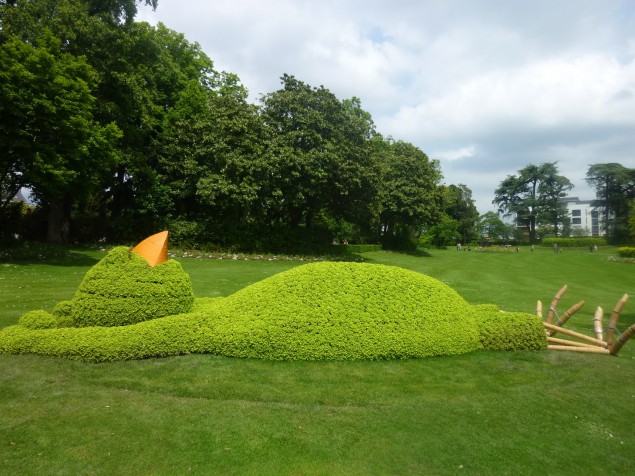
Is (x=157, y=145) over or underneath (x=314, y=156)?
over

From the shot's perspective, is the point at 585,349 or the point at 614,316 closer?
the point at 614,316

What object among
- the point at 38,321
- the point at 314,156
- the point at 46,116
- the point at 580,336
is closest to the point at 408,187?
the point at 314,156

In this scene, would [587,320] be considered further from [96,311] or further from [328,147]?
[328,147]

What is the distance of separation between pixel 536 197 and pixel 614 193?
10883 mm

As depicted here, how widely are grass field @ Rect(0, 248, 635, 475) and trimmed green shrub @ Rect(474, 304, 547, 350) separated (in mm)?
233

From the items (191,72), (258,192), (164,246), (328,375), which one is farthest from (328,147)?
(328,375)

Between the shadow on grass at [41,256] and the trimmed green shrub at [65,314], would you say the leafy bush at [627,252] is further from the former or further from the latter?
the trimmed green shrub at [65,314]

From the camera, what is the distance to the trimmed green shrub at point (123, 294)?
6.59 metres

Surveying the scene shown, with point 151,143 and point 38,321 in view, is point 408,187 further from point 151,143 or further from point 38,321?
point 38,321

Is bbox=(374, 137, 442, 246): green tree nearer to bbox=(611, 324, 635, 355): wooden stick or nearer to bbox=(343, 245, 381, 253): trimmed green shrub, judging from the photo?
bbox=(343, 245, 381, 253): trimmed green shrub

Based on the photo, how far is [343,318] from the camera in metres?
6.55

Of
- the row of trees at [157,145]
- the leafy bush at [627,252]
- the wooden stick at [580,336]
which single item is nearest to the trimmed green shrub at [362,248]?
the row of trees at [157,145]

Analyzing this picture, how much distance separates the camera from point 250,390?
17.2 ft

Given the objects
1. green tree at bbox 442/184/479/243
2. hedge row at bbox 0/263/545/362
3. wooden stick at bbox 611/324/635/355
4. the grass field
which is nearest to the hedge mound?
hedge row at bbox 0/263/545/362
